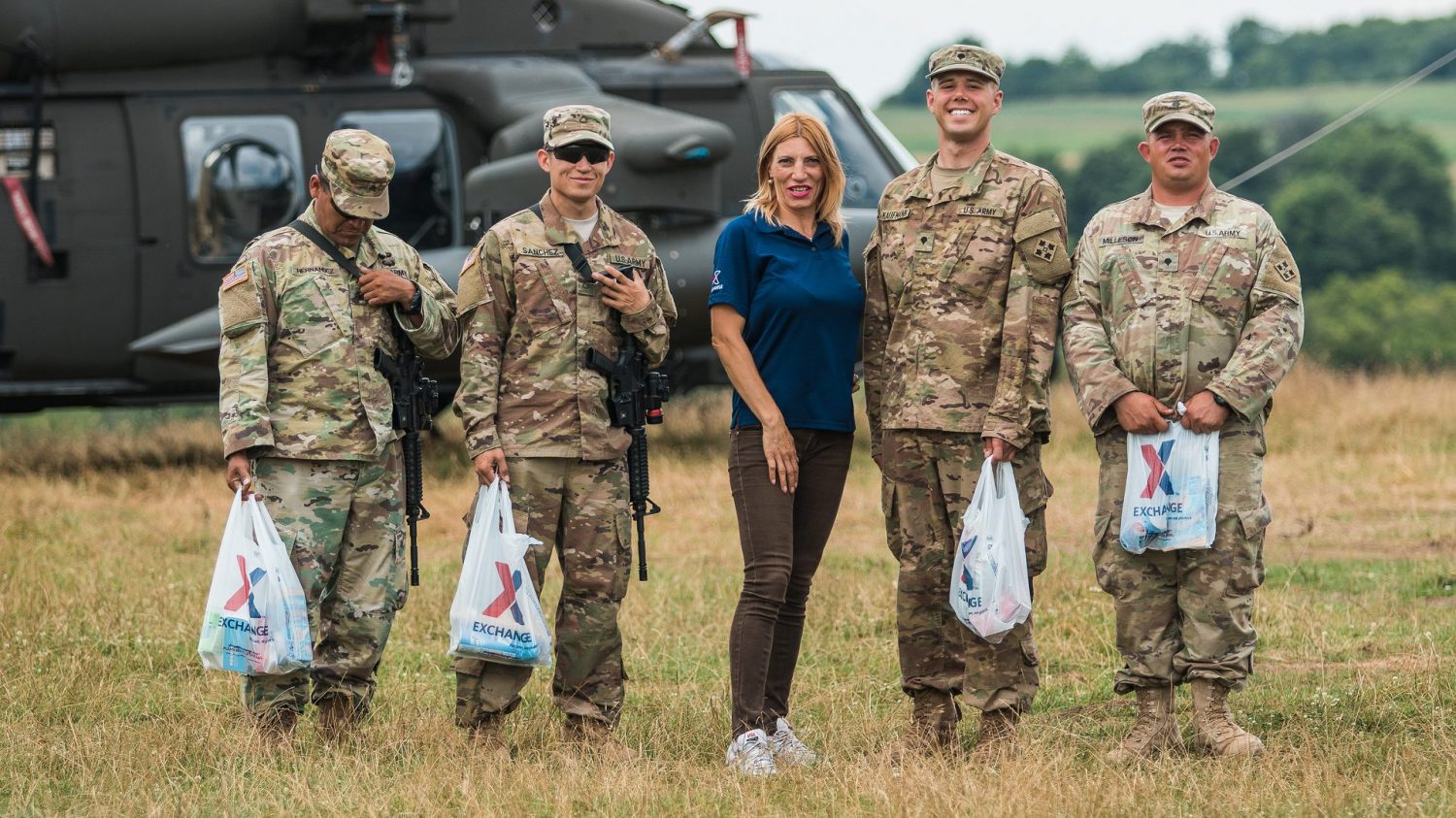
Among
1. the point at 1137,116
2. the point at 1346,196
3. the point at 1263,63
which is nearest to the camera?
the point at 1346,196

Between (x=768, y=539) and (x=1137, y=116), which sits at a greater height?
(x=1137, y=116)

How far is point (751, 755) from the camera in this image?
5.30 m

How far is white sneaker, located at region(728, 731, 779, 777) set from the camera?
17.3 ft

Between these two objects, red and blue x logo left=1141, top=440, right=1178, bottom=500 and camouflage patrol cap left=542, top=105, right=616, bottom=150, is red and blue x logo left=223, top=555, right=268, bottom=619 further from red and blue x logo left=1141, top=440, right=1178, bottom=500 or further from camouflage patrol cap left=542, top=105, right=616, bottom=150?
red and blue x logo left=1141, top=440, right=1178, bottom=500

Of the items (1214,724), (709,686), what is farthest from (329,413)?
(1214,724)

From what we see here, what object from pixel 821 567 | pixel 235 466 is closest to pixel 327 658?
pixel 235 466

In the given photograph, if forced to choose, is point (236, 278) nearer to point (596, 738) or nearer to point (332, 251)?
point (332, 251)

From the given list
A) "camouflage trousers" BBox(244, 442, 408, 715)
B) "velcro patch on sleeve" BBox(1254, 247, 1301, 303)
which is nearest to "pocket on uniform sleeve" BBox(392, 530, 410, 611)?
"camouflage trousers" BBox(244, 442, 408, 715)

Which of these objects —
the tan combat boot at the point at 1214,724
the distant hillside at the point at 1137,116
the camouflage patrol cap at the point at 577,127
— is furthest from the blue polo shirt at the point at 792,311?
the distant hillside at the point at 1137,116

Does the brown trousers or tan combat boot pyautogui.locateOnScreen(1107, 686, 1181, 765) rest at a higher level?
the brown trousers

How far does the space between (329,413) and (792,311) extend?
1451 mm

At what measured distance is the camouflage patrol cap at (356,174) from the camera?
217 inches

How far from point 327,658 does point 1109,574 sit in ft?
7.96

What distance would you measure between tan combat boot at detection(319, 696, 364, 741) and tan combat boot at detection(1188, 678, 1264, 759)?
258 cm
